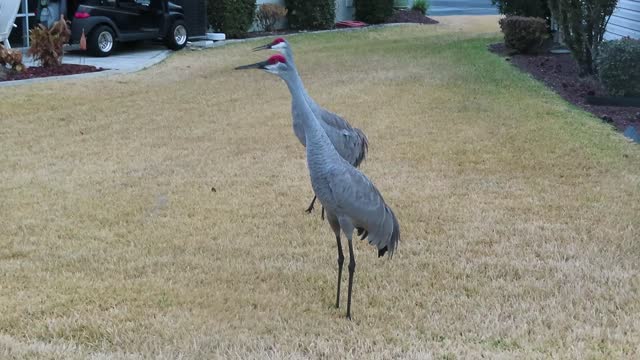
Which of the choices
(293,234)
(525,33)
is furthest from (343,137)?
(525,33)

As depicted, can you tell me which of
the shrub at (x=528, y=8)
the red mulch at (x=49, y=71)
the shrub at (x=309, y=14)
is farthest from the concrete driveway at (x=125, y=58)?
the shrub at (x=528, y=8)

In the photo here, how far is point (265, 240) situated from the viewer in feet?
17.1

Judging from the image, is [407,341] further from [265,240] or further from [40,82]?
[40,82]

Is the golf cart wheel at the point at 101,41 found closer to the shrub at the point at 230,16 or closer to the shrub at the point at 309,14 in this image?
the shrub at the point at 230,16

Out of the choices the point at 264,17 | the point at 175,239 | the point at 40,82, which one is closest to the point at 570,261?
the point at 175,239

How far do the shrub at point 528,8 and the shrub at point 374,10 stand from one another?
6.62m

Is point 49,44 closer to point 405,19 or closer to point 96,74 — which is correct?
A: point 96,74

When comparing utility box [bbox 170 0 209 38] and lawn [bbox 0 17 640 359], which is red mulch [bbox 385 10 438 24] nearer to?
utility box [bbox 170 0 209 38]

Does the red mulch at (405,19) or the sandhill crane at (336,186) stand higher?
the red mulch at (405,19)

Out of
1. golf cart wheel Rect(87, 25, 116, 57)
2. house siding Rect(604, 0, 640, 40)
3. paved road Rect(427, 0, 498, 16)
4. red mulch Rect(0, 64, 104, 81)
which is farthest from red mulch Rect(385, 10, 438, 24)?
red mulch Rect(0, 64, 104, 81)

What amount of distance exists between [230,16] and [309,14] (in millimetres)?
3105

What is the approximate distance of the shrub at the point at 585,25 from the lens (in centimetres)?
1130

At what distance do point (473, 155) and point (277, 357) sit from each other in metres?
4.27

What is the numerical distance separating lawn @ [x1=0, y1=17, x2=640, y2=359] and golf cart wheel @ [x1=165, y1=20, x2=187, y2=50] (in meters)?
5.80
